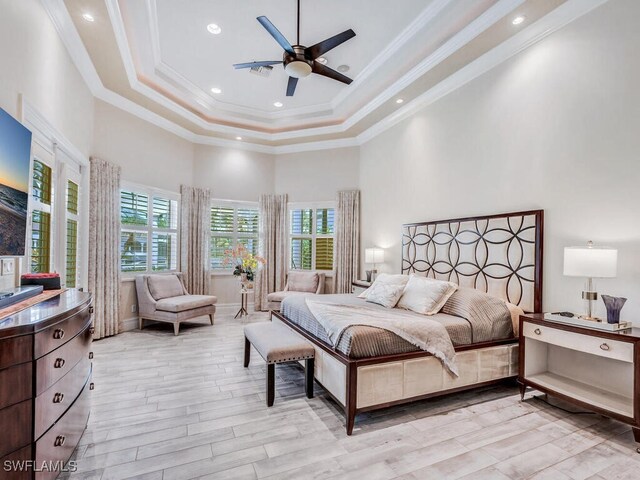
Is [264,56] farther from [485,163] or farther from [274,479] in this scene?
[274,479]

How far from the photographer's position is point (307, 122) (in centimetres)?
631

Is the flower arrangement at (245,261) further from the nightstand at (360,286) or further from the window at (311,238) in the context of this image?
the nightstand at (360,286)

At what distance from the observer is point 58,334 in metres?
1.74

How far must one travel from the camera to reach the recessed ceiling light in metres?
3.79

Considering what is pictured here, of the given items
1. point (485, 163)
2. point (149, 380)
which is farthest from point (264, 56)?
point (149, 380)

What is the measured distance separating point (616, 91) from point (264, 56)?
3.94 meters

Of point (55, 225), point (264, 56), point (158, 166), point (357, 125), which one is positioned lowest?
point (55, 225)

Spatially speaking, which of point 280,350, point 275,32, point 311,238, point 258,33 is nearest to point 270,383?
point 280,350

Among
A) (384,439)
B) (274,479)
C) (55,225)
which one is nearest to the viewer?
(274,479)

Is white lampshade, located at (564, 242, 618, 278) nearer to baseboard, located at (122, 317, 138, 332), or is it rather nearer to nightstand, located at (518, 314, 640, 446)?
nightstand, located at (518, 314, 640, 446)

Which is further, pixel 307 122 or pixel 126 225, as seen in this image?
pixel 307 122

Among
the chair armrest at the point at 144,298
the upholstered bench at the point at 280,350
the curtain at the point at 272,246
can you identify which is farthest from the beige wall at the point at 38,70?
the curtain at the point at 272,246

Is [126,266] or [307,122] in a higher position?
[307,122]

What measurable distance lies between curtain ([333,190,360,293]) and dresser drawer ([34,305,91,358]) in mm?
4789
